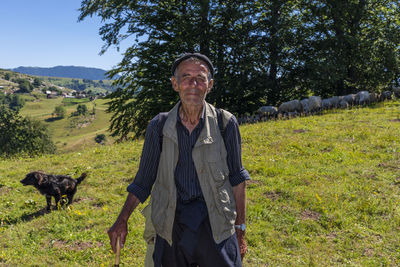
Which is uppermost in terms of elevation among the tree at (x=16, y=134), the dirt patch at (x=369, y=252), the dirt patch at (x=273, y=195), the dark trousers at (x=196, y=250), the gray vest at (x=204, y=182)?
the gray vest at (x=204, y=182)

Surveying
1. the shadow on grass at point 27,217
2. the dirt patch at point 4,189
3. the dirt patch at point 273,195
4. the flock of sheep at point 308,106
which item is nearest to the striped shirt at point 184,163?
the dirt patch at point 273,195

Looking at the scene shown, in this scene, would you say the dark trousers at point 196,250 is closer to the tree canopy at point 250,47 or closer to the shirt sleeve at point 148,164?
the shirt sleeve at point 148,164

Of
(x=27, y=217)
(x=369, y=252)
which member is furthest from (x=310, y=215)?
(x=27, y=217)

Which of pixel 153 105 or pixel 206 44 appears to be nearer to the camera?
pixel 153 105

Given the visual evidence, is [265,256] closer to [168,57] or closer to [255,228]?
[255,228]

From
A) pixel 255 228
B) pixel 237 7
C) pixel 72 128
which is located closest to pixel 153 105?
pixel 237 7

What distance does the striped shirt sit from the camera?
2584 millimetres

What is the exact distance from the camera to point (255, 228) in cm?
600

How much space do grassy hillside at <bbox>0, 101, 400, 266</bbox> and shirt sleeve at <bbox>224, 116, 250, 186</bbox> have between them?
287 cm

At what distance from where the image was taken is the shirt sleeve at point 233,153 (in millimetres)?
2697

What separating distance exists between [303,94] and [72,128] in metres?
190

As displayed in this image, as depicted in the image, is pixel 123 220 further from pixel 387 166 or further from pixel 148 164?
pixel 387 166

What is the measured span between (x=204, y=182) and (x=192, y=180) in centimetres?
11

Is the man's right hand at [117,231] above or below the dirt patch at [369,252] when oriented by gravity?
above
